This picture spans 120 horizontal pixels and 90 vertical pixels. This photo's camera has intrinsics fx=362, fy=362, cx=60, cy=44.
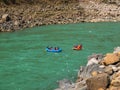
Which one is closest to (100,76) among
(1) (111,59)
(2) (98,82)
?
(2) (98,82)

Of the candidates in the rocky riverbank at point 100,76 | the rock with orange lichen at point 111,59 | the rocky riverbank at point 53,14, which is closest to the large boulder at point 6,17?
the rocky riverbank at point 53,14

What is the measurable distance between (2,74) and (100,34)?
1160 inches

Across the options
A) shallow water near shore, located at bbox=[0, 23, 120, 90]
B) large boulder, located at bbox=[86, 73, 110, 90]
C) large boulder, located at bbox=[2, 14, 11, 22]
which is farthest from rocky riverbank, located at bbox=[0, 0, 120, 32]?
large boulder, located at bbox=[86, 73, 110, 90]

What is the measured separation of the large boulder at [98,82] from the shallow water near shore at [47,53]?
251 inches

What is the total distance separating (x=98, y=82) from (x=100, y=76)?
54 cm

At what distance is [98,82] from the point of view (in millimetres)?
22969

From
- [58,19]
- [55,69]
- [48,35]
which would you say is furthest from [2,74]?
[58,19]

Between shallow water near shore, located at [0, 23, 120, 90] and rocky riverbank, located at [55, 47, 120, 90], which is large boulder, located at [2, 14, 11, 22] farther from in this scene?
rocky riverbank, located at [55, 47, 120, 90]

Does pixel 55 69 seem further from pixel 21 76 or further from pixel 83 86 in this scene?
pixel 83 86

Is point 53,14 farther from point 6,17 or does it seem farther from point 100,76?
point 100,76

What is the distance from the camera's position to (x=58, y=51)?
45125mm

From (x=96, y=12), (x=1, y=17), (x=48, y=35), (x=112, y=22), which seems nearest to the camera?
(x=48, y=35)

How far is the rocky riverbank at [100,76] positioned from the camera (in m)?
22.9

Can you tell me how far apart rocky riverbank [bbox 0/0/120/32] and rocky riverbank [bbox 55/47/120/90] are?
127 ft
